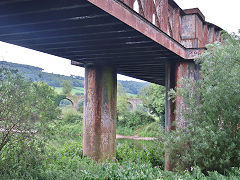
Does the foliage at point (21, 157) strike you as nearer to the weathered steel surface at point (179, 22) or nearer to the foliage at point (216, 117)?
the foliage at point (216, 117)

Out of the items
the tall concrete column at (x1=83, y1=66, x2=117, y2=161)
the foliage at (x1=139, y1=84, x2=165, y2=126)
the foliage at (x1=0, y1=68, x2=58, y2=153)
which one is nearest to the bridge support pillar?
the tall concrete column at (x1=83, y1=66, x2=117, y2=161)

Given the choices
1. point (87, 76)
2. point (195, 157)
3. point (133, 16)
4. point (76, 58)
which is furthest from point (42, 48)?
point (195, 157)

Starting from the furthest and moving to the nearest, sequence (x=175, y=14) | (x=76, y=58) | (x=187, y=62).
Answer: (x=76, y=58) → (x=187, y=62) → (x=175, y=14)

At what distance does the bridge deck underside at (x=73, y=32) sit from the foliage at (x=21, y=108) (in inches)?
42.4

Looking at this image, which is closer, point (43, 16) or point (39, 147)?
point (43, 16)

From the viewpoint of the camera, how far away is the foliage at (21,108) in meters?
5.61

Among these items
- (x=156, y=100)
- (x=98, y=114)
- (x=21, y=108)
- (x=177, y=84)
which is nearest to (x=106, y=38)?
(x=21, y=108)

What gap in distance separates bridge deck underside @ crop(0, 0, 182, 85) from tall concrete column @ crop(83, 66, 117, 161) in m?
0.77

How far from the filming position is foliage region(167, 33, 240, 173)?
6.14 metres

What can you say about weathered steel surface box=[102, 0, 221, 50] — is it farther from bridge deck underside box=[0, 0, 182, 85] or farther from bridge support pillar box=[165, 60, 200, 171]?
bridge support pillar box=[165, 60, 200, 171]

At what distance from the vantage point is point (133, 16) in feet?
15.4

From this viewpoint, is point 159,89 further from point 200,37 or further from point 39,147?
point 39,147

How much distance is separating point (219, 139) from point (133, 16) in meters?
3.50

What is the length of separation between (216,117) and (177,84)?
1.68 meters
